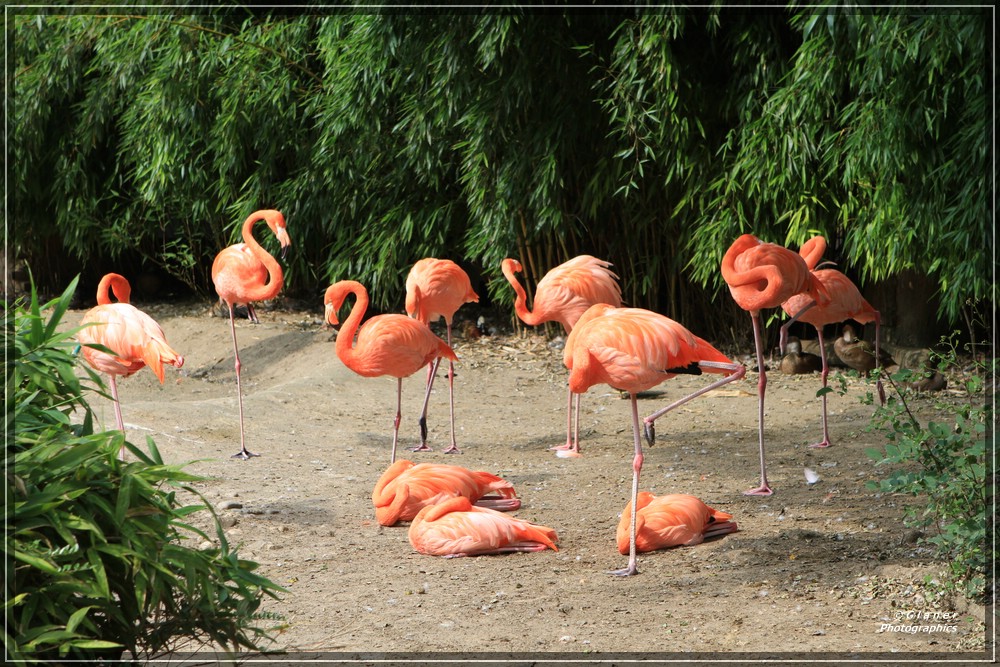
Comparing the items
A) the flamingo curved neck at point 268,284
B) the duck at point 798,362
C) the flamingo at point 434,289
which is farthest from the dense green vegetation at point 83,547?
the duck at point 798,362

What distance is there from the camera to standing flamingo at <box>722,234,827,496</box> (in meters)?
3.88

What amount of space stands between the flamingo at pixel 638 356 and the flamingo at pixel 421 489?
0.60m

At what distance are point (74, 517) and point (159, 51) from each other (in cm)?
667

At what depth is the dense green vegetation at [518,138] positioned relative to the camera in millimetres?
5004

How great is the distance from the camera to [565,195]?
679 centimetres

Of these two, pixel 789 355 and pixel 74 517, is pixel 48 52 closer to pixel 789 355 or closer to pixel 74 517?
pixel 789 355

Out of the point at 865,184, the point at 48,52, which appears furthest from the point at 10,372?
the point at 48,52

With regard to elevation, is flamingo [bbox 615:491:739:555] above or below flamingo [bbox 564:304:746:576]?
below

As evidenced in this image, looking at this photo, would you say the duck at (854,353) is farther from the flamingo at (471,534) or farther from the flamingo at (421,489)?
the flamingo at (471,534)

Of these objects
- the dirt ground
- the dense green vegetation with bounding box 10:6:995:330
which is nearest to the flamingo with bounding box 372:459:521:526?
the dirt ground

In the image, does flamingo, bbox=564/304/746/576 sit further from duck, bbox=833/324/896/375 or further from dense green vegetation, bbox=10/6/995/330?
duck, bbox=833/324/896/375

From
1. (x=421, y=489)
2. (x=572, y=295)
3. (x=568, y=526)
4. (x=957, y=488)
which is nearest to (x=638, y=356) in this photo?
(x=568, y=526)

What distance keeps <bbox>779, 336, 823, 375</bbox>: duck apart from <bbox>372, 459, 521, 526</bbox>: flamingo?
9.85ft

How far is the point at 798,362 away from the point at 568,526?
301 cm
